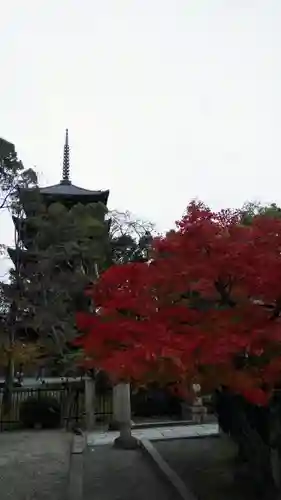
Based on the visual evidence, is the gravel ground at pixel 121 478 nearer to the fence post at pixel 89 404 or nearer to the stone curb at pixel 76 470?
the stone curb at pixel 76 470

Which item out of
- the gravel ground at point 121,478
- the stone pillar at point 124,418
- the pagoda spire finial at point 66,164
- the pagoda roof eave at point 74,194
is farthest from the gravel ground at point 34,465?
the pagoda spire finial at point 66,164

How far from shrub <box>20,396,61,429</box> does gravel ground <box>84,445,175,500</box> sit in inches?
203

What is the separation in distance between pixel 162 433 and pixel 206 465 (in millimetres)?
4138

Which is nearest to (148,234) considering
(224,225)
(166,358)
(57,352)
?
(57,352)

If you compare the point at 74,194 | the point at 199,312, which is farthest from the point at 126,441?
the point at 74,194

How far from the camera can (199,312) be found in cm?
704

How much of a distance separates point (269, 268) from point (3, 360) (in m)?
13.8

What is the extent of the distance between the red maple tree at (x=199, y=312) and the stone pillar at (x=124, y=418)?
5243 millimetres

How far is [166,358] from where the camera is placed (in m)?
6.32

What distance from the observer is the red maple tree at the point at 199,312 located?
6422 millimetres

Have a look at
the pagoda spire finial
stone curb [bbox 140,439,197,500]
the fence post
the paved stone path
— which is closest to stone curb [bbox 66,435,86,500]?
the paved stone path

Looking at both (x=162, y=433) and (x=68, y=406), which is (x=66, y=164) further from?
(x=162, y=433)

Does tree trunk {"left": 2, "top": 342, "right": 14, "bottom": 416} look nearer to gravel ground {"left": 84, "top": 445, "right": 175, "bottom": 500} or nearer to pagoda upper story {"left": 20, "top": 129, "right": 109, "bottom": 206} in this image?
gravel ground {"left": 84, "top": 445, "right": 175, "bottom": 500}

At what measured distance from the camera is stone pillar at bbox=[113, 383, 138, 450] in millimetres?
12305
